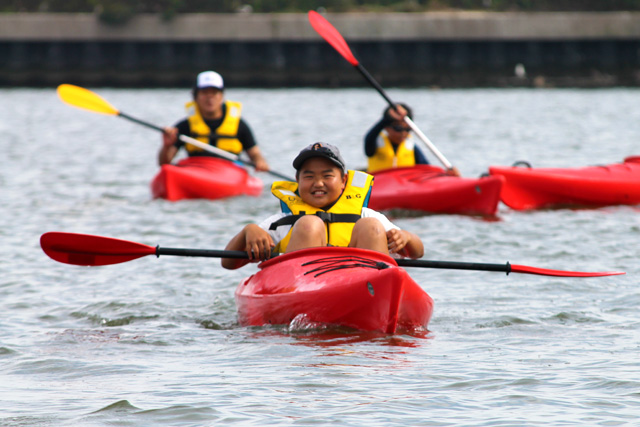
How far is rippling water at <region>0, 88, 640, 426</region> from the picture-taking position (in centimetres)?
386

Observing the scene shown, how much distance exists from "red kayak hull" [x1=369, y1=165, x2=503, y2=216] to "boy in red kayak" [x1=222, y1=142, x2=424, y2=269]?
3.75m

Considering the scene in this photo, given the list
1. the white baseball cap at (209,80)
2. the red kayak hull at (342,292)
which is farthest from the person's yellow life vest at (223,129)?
the red kayak hull at (342,292)

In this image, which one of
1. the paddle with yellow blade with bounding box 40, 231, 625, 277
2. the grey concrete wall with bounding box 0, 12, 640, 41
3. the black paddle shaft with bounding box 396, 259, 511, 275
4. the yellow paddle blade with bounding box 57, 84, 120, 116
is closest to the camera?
the black paddle shaft with bounding box 396, 259, 511, 275

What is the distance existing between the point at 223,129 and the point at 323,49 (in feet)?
80.4

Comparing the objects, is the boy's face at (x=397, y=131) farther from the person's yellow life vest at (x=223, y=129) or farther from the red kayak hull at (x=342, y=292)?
the red kayak hull at (x=342, y=292)

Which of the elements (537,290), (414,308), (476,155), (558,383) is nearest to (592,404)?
(558,383)

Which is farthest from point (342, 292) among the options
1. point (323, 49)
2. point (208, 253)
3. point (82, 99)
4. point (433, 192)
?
point (323, 49)

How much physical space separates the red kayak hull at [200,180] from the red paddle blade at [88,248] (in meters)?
4.24

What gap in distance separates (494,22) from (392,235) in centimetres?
2927

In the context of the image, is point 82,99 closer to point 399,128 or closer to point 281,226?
point 399,128

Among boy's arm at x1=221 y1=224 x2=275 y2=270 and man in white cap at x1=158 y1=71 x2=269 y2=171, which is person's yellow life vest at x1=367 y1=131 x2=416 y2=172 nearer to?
man in white cap at x1=158 y1=71 x2=269 y2=171

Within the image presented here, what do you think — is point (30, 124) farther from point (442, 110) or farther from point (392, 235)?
point (392, 235)

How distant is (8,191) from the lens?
11477mm

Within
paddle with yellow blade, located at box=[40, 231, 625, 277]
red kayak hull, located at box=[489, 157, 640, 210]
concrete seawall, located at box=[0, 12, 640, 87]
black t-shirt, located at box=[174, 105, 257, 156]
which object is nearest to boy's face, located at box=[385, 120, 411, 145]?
red kayak hull, located at box=[489, 157, 640, 210]
